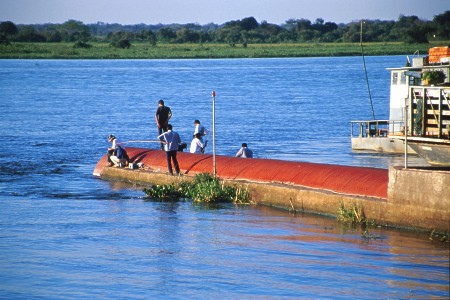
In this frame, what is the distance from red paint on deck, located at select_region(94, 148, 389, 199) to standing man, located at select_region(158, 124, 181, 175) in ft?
1.53

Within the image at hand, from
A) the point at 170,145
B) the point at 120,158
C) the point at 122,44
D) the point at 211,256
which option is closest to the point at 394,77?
the point at 120,158

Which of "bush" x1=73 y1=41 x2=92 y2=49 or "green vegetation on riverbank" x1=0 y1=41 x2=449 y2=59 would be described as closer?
"green vegetation on riverbank" x1=0 y1=41 x2=449 y2=59

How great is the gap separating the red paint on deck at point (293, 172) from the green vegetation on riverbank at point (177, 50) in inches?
5003

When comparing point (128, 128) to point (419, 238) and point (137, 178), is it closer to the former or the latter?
point (137, 178)

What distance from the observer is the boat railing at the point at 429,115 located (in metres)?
23.4

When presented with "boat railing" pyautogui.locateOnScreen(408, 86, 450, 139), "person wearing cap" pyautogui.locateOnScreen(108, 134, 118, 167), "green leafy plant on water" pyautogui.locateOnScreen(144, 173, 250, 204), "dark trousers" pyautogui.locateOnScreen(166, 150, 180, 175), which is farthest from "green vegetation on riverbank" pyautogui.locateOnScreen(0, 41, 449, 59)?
"boat railing" pyautogui.locateOnScreen(408, 86, 450, 139)

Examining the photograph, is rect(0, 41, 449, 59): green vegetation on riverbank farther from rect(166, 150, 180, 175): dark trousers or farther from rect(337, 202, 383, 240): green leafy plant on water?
rect(337, 202, 383, 240): green leafy plant on water

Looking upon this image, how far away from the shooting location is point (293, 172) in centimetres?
2511

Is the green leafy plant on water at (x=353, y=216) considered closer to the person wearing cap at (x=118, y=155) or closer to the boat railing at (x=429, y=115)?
the boat railing at (x=429, y=115)

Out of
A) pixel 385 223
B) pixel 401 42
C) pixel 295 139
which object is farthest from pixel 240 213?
pixel 401 42

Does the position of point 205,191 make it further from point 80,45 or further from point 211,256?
point 80,45

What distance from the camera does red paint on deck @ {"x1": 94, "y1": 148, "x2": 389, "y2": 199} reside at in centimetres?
2286

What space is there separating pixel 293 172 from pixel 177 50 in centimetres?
15526

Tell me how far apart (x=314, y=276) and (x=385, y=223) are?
145 inches
